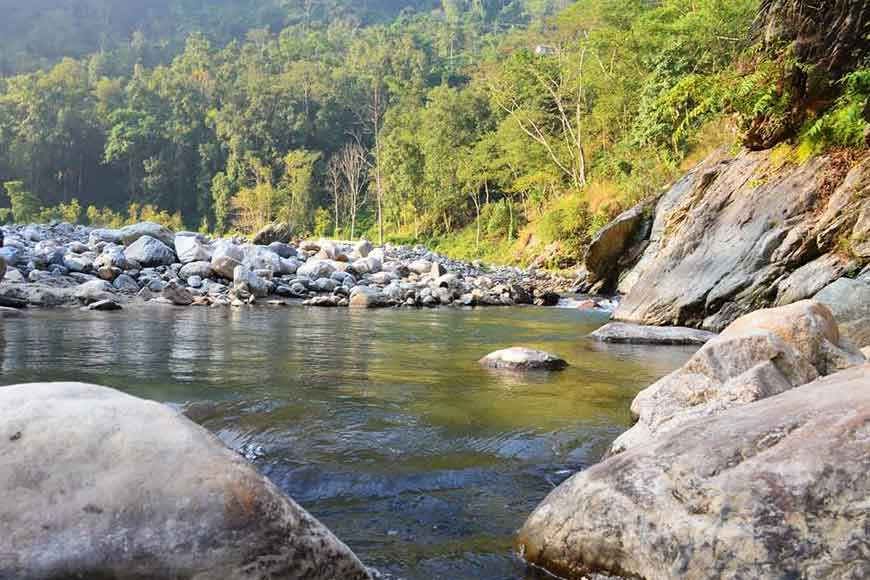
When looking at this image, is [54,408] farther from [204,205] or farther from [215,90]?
[215,90]

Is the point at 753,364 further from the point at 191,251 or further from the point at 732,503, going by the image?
the point at 191,251

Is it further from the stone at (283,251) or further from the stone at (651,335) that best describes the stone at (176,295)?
the stone at (651,335)

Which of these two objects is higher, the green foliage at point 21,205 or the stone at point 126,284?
the green foliage at point 21,205

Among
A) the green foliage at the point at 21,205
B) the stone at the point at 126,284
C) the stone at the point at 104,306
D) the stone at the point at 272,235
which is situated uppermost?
the green foliage at the point at 21,205

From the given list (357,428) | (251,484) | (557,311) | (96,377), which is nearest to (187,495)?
(251,484)

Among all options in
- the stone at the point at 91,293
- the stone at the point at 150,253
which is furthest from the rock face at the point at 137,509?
the stone at the point at 150,253

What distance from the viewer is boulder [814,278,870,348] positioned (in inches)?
251

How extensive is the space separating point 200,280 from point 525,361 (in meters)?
10.7

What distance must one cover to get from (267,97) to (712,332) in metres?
59.7

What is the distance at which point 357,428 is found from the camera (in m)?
4.14

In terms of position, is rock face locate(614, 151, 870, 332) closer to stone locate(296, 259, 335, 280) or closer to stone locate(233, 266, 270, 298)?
stone locate(233, 266, 270, 298)

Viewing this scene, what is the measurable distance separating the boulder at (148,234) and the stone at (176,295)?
5.02 meters

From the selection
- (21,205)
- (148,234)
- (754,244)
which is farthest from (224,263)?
(21,205)

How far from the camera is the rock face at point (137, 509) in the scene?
1.80 meters
